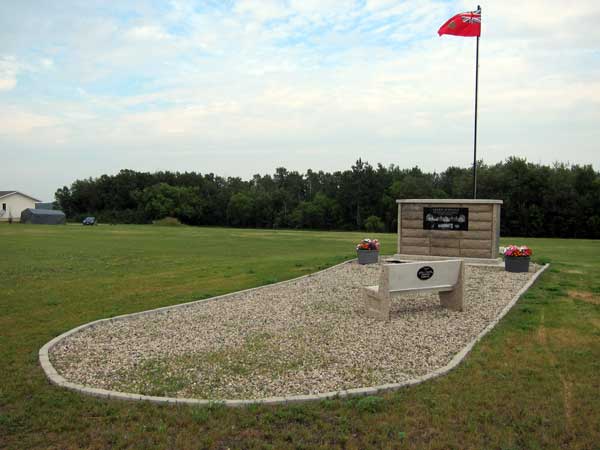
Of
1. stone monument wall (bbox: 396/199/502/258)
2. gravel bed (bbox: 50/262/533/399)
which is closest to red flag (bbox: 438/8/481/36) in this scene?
stone monument wall (bbox: 396/199/502/258)

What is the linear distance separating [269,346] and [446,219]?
1044 centimetres

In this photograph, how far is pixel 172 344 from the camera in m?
6.71

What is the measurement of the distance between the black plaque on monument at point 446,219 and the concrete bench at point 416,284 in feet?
22.4

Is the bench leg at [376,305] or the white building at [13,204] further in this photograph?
the white building at [13,204]

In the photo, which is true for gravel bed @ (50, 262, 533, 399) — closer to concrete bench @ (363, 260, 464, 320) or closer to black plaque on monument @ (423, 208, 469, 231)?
concrete bench @ (363, 260, 464, 320)

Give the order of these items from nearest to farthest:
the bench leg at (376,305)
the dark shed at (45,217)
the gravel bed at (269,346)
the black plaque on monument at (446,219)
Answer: the gravel bed at (269,346) → the bench leg at (376,305) → the black plaque on monument at (446,219) → the dark shed at (45,217)

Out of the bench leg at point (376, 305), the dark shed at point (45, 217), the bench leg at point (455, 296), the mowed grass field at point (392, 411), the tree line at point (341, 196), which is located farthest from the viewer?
Answer: the dark shed at point (45, 217)

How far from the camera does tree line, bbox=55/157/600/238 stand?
5800cm

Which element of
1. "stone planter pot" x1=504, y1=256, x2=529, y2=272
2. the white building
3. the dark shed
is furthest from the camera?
the white building

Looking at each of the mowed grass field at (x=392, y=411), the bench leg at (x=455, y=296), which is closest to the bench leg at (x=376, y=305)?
the bench leg at (x=455, y=296)

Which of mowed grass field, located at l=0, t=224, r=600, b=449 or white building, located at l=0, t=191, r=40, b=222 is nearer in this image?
mowed grass field, located at l=0, t=224, r=600, b=449

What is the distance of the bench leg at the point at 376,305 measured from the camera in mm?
7949

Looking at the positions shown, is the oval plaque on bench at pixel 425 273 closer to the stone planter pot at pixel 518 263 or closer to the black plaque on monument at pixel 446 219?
the stone planter pot at pixel 518 263

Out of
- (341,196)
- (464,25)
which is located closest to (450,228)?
Result: (464,25)
